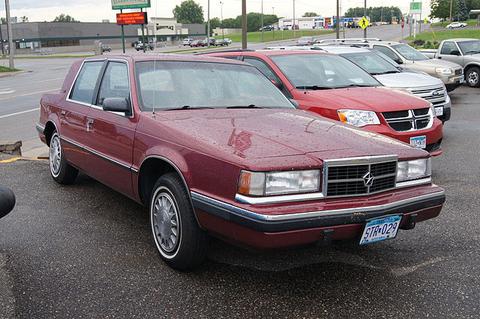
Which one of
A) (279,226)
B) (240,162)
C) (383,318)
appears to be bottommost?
(383,318)

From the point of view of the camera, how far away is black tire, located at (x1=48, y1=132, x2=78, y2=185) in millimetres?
6074

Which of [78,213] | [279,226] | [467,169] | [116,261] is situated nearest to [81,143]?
[78,213]

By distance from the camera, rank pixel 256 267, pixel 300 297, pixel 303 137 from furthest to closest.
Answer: pixel 256 267 → pixel 303 137 → pixel 300 297

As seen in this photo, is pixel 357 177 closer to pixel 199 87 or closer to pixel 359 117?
pixel 199 87

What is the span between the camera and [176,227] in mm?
3760

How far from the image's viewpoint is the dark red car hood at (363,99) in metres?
6.48

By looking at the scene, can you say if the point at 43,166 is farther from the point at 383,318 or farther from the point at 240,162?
the point at 383,318

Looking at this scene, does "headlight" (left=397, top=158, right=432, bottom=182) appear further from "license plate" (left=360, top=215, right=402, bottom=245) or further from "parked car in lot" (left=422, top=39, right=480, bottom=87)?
"parked car in lot" (left=422, top=39, right=480, bottom=87)

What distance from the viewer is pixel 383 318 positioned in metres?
3.16

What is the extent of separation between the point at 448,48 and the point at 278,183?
17.9m

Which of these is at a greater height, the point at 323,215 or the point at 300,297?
the point at 323,215

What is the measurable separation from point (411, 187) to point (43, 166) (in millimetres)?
5445

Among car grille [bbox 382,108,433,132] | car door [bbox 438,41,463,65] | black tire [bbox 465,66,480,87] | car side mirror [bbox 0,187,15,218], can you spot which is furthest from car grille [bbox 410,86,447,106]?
black tire [bbox 465,66,480,87]

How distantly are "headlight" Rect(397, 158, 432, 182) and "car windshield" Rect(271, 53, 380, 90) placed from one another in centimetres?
353
